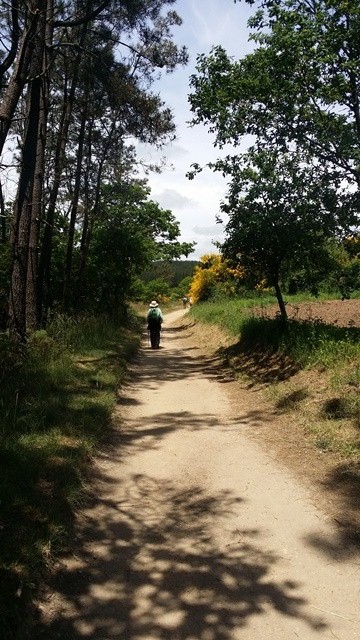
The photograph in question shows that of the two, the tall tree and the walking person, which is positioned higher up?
the tall tree

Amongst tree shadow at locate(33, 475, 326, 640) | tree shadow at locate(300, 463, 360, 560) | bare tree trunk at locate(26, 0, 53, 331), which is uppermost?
bare tree trunk at locate(26, 0, 53, 331)

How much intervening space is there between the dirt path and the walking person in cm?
1040

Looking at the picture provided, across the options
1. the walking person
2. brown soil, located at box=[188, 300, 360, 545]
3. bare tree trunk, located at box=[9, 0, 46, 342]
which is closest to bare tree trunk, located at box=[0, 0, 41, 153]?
bare tree trunk, located at box=[9, 0, 46, 342]

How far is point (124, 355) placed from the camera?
1266 centimetres

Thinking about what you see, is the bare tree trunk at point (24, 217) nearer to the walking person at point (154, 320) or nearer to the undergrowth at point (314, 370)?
the undergrowth at point (314, 370)

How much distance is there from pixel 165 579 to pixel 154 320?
13.6 m

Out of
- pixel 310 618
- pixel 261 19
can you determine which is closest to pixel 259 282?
pixel 261 19

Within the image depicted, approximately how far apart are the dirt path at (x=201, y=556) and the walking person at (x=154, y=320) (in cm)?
1040

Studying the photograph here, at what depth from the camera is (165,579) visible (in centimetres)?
329

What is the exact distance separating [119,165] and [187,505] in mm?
16868

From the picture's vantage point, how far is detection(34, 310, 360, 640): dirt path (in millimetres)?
2844

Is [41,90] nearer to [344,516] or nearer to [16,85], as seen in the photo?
[16,85]

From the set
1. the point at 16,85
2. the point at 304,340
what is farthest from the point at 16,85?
the point at 304,340

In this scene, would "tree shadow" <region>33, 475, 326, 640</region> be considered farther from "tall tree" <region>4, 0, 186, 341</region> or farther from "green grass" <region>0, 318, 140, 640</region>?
"tall tree" <region>4, 0, 186, 341</region>
